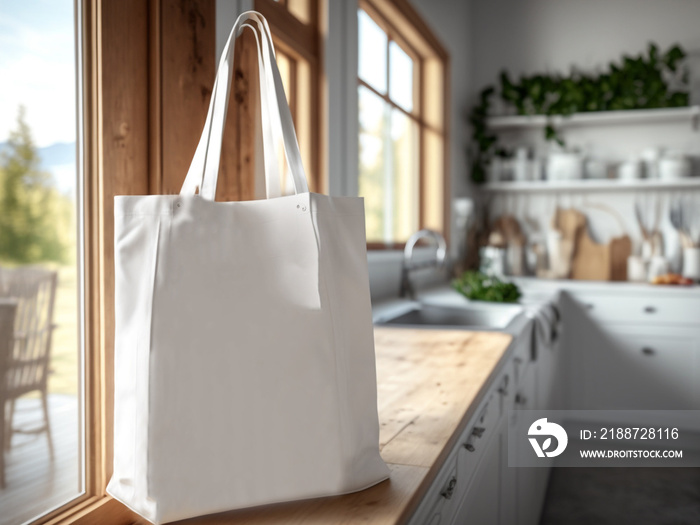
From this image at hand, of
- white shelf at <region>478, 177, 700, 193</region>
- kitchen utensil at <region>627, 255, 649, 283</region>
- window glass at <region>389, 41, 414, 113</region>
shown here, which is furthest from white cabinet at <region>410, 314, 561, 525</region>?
white shelf at <region>478, 177, 700, 193</region>

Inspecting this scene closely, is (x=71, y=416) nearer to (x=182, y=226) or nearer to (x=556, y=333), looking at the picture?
(x=182, y=226)

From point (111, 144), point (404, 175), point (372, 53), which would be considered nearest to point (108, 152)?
point (111, 144)

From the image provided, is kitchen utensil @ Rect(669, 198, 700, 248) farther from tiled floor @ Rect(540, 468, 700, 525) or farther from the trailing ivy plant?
tiled floor @ Rect(540, 468, 700, 525)

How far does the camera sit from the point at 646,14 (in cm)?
372

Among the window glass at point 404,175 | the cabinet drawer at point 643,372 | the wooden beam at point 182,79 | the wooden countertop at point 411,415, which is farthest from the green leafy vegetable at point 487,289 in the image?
Result: the wooden beam at point 182,79

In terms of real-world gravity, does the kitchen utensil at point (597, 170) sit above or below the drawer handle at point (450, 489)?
above

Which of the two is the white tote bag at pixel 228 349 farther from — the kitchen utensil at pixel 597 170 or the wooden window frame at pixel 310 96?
the kitchen utensil at pixel 597 170

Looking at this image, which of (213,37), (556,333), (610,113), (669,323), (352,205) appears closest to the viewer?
(352,205)

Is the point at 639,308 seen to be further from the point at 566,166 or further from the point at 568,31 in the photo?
the point at 568,31

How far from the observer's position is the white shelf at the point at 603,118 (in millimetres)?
3504

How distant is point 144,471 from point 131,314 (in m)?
0.16

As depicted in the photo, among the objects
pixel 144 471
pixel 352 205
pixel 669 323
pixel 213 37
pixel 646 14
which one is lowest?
pixel 669 323

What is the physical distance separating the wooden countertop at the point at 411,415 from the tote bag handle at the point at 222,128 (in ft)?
1.17

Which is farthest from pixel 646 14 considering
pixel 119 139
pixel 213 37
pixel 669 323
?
pixel 119 139
